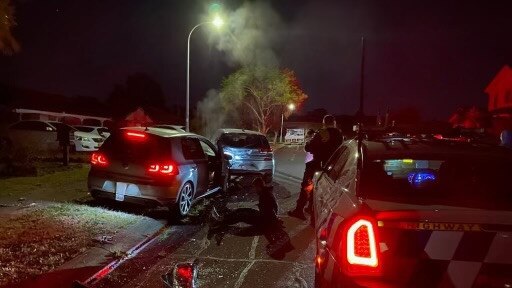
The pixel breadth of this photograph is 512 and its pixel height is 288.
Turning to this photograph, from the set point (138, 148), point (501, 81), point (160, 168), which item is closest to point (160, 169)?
point (160, 168)

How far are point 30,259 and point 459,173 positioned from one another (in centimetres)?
479

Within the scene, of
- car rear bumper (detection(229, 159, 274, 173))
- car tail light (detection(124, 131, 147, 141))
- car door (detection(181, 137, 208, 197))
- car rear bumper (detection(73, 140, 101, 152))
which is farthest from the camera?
car rear bumper (detection(73, 140, 101, 152))

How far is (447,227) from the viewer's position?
3004 millimetres

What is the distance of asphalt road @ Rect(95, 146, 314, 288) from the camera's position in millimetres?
5512

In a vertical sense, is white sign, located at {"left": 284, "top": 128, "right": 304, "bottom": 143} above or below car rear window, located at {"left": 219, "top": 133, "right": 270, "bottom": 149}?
below

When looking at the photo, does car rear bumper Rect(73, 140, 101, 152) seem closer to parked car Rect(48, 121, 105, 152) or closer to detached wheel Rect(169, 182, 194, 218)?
parked car Rect(48, 121, 105, 152)

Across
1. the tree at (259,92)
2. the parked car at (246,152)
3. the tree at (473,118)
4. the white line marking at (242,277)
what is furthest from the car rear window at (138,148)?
the tree at (259,92)

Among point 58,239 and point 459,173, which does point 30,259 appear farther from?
point 459,173

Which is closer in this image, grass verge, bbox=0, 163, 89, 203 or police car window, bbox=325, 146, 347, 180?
police car window, bbox=325, 146, 347, 180

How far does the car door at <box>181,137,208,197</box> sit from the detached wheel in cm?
24

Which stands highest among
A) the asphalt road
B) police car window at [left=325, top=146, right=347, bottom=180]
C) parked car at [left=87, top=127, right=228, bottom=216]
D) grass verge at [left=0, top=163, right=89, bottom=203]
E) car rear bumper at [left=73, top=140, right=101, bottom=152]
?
police car window at [left=325, top=146, right=347, bottom=180]

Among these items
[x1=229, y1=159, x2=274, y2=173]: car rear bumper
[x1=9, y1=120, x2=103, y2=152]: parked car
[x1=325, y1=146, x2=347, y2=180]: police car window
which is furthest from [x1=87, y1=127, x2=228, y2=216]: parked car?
[x1=9, y1=120, x2=103, y2=152]: parked car

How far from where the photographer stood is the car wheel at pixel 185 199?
28.3ft

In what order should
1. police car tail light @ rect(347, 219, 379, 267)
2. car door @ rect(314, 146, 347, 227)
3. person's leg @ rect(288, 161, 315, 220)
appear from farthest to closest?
person's leg @ rect(288, 161, 315, 220)
car door @ rect(314, 146, 347, 227)
police car tail light @ rect(347, 219, 379, 267)
